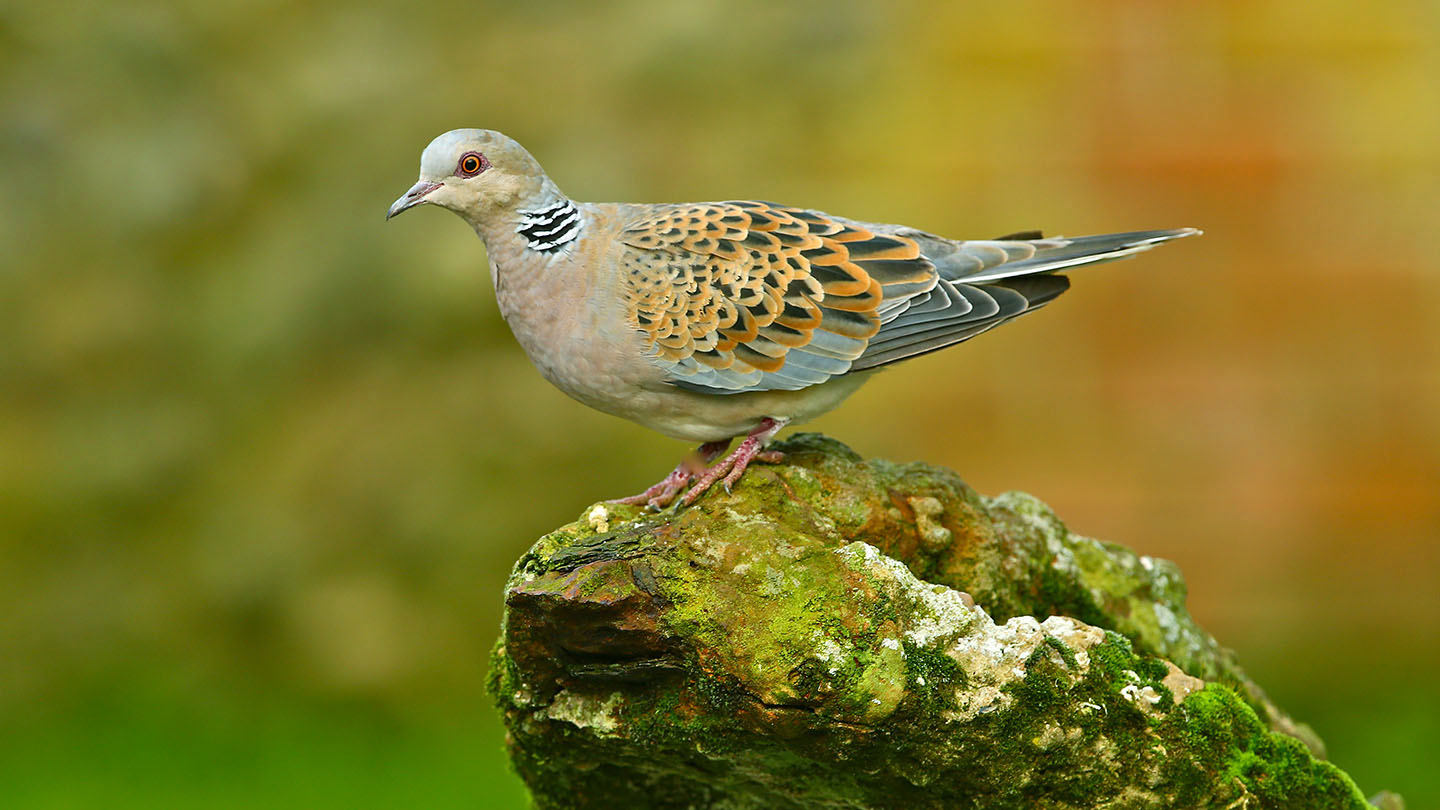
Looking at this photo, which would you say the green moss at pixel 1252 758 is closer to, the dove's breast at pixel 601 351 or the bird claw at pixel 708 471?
the bird claw at pixel 708 471

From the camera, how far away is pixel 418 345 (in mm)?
9469

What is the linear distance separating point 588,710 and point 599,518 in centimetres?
69

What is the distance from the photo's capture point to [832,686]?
3725 millimetres

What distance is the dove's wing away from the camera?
4750 mm

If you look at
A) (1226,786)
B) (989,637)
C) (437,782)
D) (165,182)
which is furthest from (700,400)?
(165,182)

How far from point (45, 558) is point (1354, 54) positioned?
8.57 meters

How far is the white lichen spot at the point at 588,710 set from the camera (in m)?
4.06

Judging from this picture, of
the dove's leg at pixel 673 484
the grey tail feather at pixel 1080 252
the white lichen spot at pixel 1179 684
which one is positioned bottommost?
the white lichen spot at pixel 1179 684

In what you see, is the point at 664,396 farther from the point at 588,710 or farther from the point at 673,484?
the point at 588,710

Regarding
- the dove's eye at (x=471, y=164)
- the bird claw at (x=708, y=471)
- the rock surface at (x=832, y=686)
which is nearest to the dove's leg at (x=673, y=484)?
the bird claw at (x=708, y=471)

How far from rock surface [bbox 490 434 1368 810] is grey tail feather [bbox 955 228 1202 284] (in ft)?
3.65

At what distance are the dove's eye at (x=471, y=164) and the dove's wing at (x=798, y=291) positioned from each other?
1.67 feet

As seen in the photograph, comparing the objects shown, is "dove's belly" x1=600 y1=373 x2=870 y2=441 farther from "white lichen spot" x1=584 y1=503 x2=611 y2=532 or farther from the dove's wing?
"white lichen spot" x1=584 y1=503 x2=611 y2=532

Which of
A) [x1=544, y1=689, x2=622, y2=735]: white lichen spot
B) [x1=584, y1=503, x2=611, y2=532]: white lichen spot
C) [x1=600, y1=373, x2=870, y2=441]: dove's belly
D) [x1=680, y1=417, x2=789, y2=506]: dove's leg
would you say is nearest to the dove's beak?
[x1=600, y1=373, x2=870, y2=441]: dove's belly
